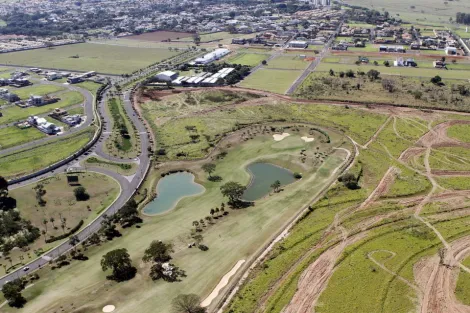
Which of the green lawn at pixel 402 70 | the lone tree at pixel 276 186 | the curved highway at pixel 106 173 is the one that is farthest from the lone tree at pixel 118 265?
the green lawn at pixel 402 70

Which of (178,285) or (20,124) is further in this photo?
(20,124)

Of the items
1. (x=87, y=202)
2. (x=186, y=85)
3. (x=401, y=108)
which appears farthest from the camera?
(x=186, y=85)

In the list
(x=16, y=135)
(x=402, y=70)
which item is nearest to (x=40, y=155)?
(x=16, y=135)

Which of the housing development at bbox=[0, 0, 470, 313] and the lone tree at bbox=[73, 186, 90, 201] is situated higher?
the lone tree at bbox=[73, 186, 90, 201]

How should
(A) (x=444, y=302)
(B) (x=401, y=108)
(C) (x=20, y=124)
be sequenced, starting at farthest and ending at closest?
1. (B) (x=401, y=108)
2. (C) (x=20, y=124)
3. (A) (x=444, y=302)

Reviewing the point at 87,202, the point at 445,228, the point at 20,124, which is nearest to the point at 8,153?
the point at 20,124

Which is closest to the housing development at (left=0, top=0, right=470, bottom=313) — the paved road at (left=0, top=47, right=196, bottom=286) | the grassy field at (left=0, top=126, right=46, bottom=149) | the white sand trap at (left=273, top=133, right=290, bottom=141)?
the paved road at (left=0, top=47, right=196, bottom=286)

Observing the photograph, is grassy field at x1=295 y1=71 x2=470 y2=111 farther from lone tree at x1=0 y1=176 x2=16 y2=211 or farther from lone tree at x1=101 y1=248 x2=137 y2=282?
lone tree at x1=101 y1=248 x2=137 y2=282

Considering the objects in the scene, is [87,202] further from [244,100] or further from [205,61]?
[205,61]
